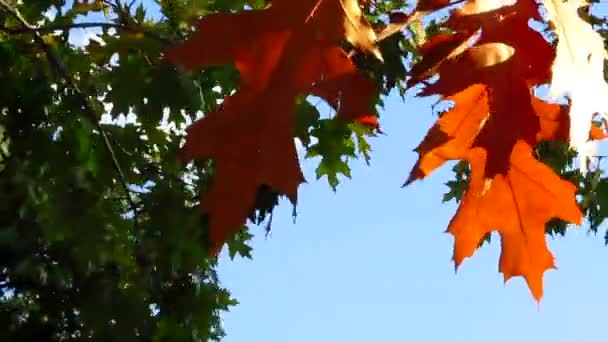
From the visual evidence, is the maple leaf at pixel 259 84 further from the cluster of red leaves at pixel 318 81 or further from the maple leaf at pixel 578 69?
the maple leaf at pixel 578 69

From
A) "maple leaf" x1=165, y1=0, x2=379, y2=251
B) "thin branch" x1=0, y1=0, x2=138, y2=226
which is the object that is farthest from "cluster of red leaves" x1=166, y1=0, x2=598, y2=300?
"thin branch" x1=0, y1=0, x2=138, y2=226

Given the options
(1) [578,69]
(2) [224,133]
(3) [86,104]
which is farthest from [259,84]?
(3) [86,104]

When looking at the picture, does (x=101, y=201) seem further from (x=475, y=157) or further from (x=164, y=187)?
(x=475, y=157)

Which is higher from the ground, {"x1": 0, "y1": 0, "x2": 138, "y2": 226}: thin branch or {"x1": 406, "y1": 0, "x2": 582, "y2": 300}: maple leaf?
{"x1": 0, "y1": 0, "x2": 138, "y2": 226}: thin branch

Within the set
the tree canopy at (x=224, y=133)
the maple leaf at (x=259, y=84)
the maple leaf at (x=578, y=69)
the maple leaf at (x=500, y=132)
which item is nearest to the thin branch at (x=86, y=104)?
the tree canopy at (x=224, y=133)

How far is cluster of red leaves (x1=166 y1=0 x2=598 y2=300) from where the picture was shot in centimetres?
134

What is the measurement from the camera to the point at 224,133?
1.34 m

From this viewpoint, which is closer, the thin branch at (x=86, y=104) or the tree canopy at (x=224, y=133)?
the tree canopy at (x=224, y=133)

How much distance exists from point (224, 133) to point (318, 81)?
21 centimetres

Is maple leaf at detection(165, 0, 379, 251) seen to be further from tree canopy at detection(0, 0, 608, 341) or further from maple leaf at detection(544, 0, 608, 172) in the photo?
maple leaf at detection(544, 0, 608, 172)

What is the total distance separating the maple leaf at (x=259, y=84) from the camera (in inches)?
52.2

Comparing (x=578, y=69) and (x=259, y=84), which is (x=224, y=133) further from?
(x=578, y=69)

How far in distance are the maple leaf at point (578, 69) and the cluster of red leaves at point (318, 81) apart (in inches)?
1.8

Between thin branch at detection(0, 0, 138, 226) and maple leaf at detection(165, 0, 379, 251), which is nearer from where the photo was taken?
maple leaf at detection(165, 0, 379, 251)
